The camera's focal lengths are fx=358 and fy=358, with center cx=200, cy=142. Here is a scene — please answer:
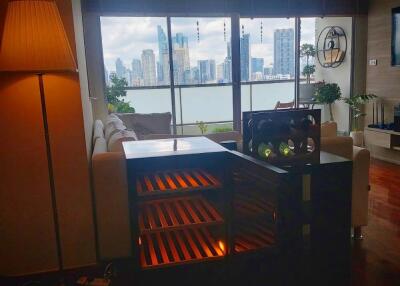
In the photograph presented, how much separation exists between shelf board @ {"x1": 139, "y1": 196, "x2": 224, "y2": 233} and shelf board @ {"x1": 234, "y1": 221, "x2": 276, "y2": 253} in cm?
11

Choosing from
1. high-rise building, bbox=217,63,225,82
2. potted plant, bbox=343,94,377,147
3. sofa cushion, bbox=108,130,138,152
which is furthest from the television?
sofa cushion, bbox=108,130,138,152

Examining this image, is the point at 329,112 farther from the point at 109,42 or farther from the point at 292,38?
A: the point at 109,42

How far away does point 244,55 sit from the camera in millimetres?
5789

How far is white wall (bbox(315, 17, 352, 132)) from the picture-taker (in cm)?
584

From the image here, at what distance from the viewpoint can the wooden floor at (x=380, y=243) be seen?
2207mm

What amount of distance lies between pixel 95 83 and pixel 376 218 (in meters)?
3.87

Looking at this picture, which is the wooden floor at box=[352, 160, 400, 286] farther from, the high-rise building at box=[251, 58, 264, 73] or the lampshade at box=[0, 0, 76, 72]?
the high-rise building at box=[251, 58, 264, 73]

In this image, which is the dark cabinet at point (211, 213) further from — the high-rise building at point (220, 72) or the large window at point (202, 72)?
the high-rise building at point (220, 72)

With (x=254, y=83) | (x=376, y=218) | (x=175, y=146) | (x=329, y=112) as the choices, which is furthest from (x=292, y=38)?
(x=175, y=146)

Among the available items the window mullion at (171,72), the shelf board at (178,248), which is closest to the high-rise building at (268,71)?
the window mullion at (171,72)

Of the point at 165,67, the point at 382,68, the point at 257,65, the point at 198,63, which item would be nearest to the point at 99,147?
the point at 165,67

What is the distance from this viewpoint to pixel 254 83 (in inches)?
249

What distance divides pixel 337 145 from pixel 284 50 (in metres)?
3.93

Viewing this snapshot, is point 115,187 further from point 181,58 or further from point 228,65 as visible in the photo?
point 228,65
